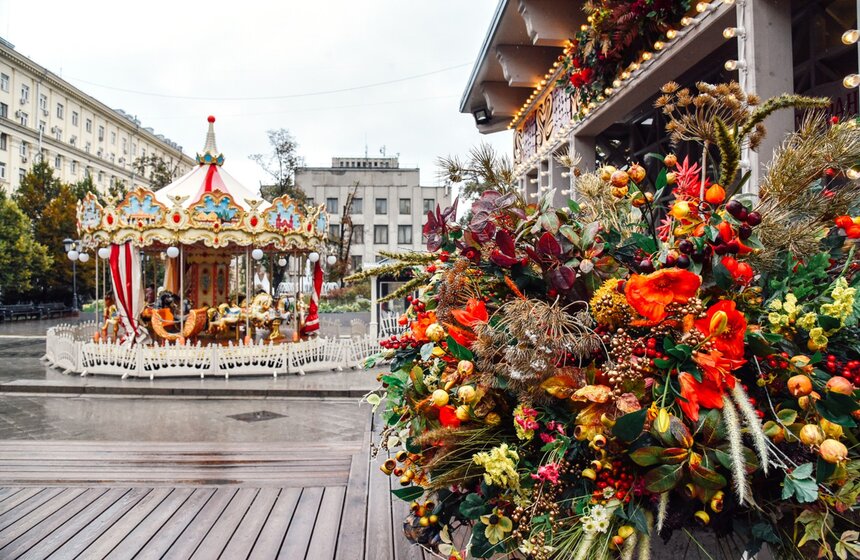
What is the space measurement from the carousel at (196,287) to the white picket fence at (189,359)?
0.02 meters

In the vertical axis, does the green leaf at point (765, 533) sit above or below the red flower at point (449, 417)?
below

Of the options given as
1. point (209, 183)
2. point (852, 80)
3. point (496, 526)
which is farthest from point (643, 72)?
point (209, 183)

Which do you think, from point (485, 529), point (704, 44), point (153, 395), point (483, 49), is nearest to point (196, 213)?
point (153, 395)

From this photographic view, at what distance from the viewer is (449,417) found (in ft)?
5.43

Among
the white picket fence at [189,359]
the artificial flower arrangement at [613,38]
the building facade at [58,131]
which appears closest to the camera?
the artificial flower arrangement at [613,38]

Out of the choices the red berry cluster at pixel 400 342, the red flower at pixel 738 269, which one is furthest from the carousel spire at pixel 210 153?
the red flower at pixel 738 269

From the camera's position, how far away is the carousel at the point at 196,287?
39.7 ft

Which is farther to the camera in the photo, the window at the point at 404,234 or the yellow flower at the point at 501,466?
the window at the point at 404,234

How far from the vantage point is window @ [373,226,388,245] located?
54094 millimetres

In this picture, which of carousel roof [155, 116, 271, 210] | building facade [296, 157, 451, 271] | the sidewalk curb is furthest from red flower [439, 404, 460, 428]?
building facade [296, 157, 451, 271]

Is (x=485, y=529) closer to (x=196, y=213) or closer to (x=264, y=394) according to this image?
(x=264, y=394)

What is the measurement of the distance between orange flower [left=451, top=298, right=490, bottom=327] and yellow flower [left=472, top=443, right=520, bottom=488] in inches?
14.9

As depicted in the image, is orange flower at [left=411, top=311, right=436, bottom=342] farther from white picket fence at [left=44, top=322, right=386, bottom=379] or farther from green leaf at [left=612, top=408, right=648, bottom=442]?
white picket fence at [left=44, top=322, right=386, bottom=379]

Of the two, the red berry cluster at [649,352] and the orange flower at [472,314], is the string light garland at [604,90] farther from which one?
the red berry cluster at [649,352]
